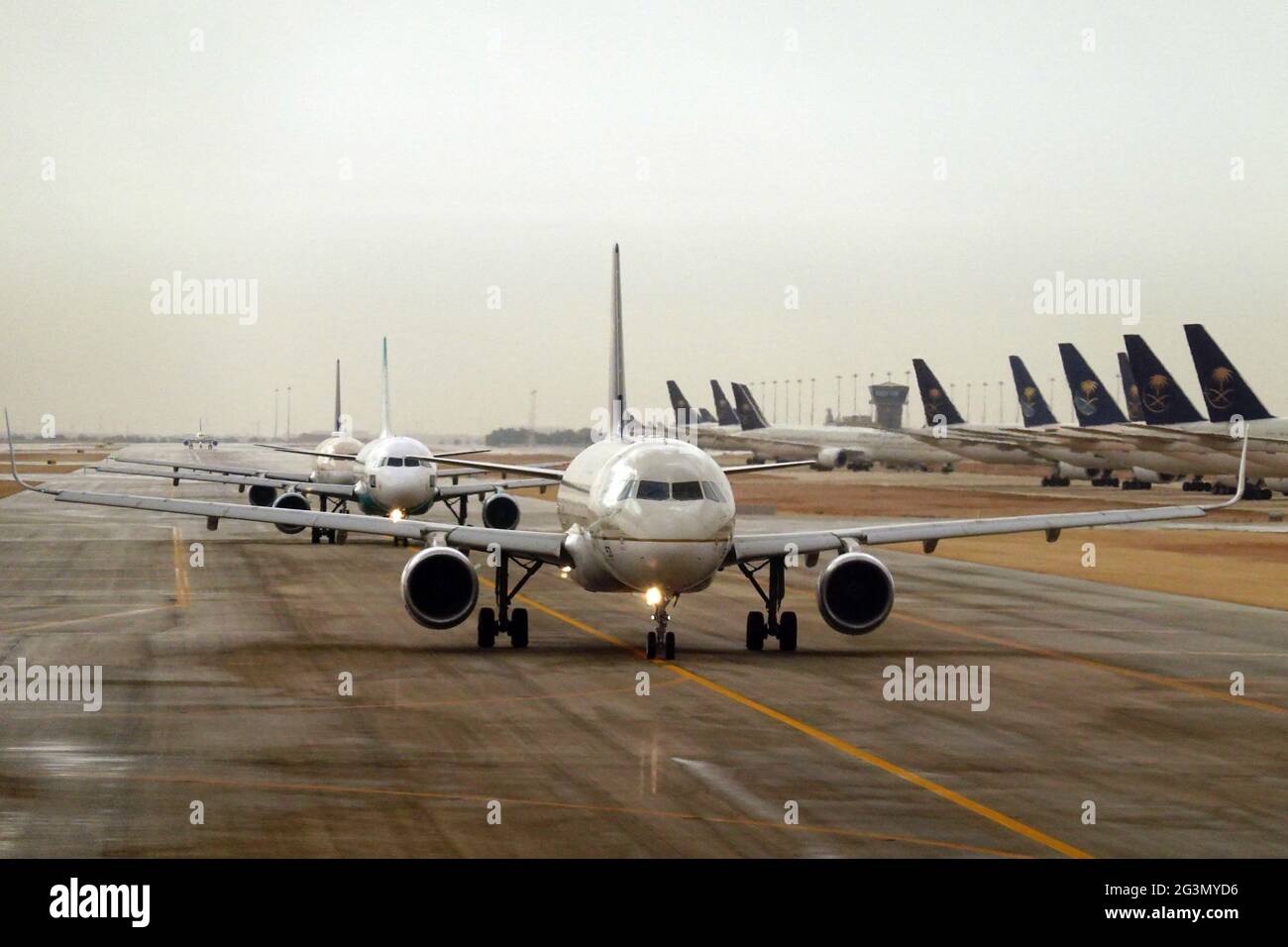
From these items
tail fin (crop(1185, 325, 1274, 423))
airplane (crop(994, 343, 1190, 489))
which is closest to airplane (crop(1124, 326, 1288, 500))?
tail fin (crop(1185, 325, 1274, 423))

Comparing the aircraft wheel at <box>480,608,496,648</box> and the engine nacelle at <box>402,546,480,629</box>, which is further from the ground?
the engine nacelle at <box>402,546,480,629</box>

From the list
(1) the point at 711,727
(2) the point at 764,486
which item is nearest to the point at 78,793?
(1) the point at 711,727

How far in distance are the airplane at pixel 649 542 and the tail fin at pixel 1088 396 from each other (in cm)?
10108

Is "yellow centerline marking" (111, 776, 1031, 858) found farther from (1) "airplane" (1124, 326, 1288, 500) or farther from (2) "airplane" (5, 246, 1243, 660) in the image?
(1) "airplane" (1124, 326, 1288, 500)

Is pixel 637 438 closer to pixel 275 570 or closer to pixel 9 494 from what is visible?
pixel 275 570

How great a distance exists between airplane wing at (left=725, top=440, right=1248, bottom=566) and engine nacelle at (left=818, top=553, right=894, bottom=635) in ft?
2.88

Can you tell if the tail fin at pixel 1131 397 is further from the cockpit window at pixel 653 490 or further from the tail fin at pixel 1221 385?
the cockpit window at pixel 653 490

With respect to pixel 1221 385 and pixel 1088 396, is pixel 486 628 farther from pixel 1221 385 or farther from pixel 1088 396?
pixel 1088 396

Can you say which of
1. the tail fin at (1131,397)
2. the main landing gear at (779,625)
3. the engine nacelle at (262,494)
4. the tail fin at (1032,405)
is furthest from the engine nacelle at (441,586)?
the tail fin at (1032,405)

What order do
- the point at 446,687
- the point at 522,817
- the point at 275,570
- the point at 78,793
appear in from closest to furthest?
1. the point at 522,817
2. the point at 78,793
3. the point at 446,687
4. the point at 275,570

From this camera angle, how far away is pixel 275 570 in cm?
4947

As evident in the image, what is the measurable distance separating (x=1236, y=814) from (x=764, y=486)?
114m

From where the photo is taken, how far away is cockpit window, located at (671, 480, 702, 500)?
27.5 metres

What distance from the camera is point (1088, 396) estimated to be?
13138 centimetres
